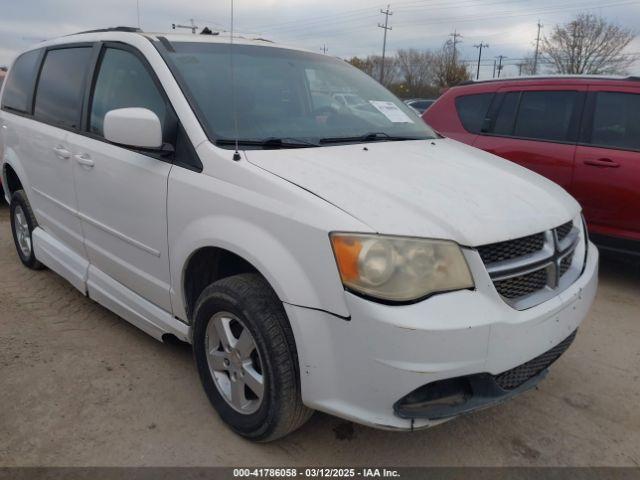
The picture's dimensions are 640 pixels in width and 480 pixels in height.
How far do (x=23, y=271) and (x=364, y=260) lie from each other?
12.3ft

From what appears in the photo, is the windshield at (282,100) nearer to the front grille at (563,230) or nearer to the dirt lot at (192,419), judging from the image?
the front grille at (563,230)

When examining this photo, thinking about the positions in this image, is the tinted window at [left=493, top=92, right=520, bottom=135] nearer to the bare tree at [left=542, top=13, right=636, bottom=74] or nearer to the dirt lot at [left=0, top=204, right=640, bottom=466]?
the dirt lot at [left=0, top=204, right=640, bottom=466]

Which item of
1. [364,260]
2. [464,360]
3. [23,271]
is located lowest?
[23,271]

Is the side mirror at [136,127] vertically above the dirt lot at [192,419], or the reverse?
the side mirror at [136,127]

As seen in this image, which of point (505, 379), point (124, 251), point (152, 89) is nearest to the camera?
point (505, 379)

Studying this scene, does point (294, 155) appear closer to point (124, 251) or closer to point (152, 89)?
point (152, 89)

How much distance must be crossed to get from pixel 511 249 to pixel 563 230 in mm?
520

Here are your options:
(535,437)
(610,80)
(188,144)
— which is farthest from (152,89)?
(610,80)

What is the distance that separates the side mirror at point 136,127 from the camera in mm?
2447

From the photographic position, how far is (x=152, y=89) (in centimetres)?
278

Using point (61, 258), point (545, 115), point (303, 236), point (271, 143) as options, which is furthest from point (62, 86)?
point (545, 115)

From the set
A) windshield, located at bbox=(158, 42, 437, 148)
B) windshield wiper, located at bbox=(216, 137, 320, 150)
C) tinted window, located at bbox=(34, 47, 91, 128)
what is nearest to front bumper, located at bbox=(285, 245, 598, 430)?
windshield wiper, located at bbox=(216, 137, 320, 150)

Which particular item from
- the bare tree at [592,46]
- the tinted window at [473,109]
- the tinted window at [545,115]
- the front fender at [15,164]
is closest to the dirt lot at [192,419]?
the front fender at [15,164]

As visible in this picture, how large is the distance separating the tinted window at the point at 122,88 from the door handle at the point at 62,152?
263 mm
